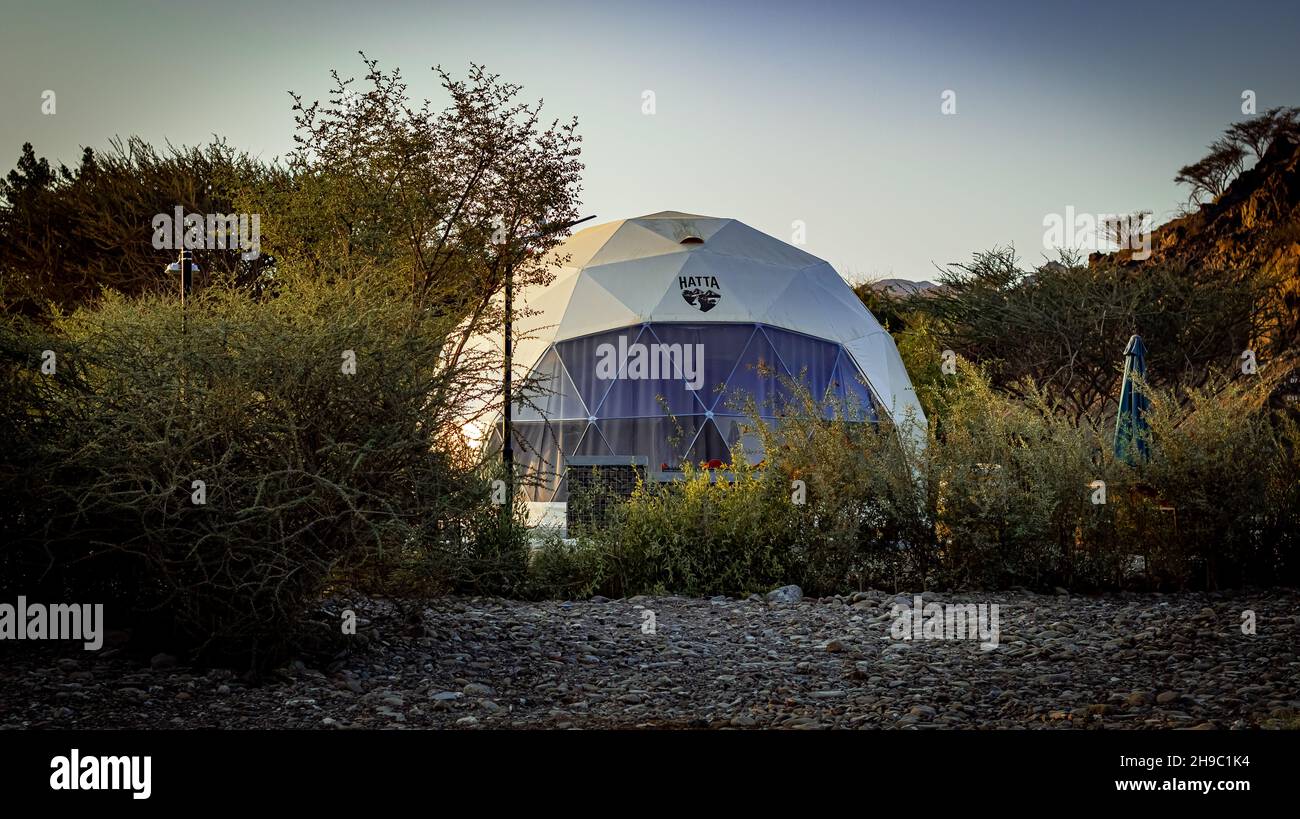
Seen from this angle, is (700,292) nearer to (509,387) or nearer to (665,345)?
(665,345)

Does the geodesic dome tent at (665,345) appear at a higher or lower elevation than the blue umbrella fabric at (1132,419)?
higher

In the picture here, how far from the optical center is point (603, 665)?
6.88 metres

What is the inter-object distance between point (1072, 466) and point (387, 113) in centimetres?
1278

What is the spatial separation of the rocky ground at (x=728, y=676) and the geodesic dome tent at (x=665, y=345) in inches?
429

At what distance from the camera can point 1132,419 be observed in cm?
1014

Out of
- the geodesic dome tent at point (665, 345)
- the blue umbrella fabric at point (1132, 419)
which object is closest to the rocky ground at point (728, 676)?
the blue umbrella fabric at point (1132, 419)

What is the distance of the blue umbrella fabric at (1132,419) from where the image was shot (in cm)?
950

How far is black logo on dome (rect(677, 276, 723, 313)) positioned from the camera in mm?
20016

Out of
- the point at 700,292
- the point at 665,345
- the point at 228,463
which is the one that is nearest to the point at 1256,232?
the point at 700,292

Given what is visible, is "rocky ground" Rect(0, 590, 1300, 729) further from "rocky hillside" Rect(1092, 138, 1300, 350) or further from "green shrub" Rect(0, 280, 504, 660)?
"rocky hillside" Rect(1092, 138, 1300, 350)

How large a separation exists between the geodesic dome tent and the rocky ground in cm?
1089

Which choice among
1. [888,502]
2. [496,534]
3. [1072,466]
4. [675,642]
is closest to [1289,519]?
[1072,466]

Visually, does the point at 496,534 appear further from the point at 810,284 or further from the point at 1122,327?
the point at 1122,327

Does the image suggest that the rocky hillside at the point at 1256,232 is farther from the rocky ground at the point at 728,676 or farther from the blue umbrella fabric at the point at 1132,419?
the rocky ground at the point at 728,676
